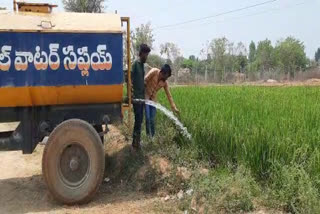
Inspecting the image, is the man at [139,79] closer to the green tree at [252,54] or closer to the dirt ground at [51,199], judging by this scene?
the dirt ground at [51,199]

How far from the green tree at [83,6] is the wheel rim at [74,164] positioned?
20.3 metres

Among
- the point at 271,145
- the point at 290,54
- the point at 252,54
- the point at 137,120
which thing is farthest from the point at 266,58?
the point at 271,145

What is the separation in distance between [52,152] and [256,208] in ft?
8.75

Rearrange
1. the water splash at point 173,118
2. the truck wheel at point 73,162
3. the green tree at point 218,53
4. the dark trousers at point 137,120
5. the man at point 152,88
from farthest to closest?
the green tree at point 218,53 < the man at point 152,88 < the dark trousers at point 137,120 < the water splash at point 173,118 < the truck wheel at point 73,162

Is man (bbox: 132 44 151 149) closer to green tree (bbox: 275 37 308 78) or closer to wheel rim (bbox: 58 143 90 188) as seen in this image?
wheel rim (bbox: 58 143 90 188)

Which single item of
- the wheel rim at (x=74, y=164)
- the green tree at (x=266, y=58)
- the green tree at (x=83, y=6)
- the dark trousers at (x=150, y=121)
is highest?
the green tree at (x=83, y=6)

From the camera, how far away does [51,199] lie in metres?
5.90

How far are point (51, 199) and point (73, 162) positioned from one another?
619mm

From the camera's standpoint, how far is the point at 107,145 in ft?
27.2

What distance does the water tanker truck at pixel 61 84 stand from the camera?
550cm

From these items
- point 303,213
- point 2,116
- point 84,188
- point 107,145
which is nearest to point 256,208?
point 303,213

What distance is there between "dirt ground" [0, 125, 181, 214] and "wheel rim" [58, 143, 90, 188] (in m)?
0.36

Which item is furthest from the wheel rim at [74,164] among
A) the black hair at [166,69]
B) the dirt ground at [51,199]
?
the black hair at [166,69]

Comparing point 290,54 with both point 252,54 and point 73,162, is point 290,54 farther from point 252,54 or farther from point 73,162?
point 73,162
